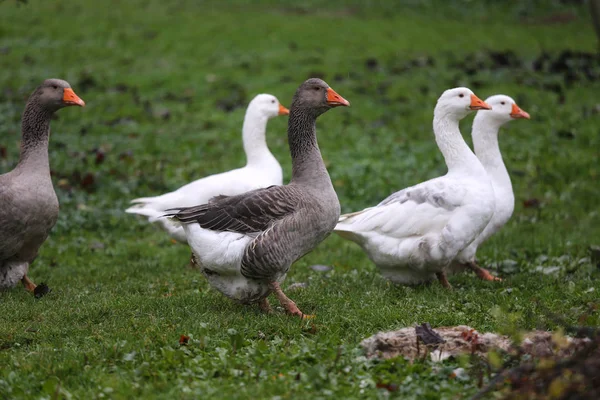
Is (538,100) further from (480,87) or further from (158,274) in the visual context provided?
(158,274)

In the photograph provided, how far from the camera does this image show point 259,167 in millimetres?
9883

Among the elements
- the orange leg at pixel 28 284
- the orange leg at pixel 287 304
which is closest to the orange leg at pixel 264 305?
the orange leg at pixel 287 304

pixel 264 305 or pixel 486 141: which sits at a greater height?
pixel 486 141

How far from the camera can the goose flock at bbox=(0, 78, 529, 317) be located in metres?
6.70

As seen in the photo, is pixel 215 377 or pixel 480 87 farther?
pixel 480 87

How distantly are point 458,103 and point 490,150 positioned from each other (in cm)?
108

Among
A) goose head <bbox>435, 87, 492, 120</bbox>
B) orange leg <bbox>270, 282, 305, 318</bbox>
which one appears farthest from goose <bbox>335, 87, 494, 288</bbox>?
orange leg <bbox>270, 282, 305, 318</bbox>

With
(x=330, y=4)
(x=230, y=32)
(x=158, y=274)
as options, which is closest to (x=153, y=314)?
(x=158, y=274)

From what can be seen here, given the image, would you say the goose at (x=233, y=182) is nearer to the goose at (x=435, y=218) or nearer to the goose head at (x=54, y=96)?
the goose head at (x=54, y=96)

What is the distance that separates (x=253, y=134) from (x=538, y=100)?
8.87m

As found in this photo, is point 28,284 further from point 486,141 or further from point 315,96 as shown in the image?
point 486,141

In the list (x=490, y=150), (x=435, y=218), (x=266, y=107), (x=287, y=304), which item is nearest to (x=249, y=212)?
(x=287, y=304)

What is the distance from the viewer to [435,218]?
777 cm

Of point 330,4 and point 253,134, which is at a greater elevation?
point 330,4
